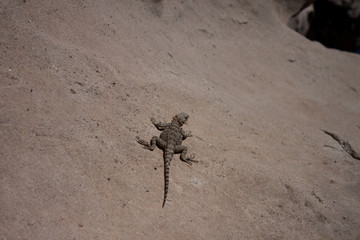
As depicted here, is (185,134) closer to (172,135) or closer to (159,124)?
(172,135)

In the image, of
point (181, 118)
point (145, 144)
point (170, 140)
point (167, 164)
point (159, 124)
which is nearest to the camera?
point (167, 164)

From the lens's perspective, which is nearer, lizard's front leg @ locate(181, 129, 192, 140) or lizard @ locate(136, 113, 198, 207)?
lizard @ locate(136, 113, 198, 207)

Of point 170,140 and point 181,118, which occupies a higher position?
point 181,118

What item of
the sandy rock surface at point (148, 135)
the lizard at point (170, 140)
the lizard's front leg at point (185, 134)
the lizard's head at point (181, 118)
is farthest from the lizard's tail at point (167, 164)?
the lizard's head at point (181, 118)

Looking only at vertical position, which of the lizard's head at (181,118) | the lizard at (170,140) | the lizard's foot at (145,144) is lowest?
the lizard's foot at (145,144)

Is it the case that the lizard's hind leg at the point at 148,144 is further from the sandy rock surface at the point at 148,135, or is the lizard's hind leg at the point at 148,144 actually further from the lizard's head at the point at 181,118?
the lizard's head at the point at 181,118

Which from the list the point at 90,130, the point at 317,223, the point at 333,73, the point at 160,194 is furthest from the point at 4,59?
the point at 333,73

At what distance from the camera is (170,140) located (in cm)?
429

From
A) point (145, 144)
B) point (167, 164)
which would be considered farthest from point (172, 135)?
point (167, 164)

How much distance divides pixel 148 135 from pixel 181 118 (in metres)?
0.69

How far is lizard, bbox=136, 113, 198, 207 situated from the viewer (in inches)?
162

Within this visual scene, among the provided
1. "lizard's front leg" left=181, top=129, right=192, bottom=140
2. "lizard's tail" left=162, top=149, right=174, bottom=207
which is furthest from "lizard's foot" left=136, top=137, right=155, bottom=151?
"lizard's front leg" left=181, top=129, right=192, bottom=140

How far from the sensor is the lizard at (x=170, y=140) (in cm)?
411

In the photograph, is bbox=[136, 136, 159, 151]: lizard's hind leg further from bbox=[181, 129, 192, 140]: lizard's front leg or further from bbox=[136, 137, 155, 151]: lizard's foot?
bbox=[181, 129, 192, 140]: lizard's front leg
